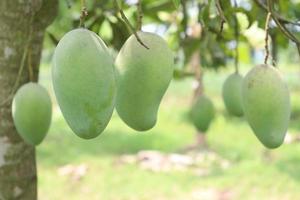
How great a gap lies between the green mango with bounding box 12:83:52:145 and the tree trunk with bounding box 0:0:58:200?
8cm

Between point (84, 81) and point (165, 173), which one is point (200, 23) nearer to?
point (84, 81)

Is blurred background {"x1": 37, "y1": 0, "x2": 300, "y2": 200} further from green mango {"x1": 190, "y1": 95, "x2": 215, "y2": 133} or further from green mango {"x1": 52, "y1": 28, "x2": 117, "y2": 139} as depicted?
green mango {"x1": 52, "y1": 28, "x2": 117, "y2": 139}

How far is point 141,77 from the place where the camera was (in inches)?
26.0

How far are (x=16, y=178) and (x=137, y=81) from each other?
0.47 m

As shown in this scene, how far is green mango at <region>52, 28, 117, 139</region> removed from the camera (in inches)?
23.0

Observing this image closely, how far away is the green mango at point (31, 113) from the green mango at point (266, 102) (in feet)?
1.13

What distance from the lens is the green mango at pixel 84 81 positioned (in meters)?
0.58

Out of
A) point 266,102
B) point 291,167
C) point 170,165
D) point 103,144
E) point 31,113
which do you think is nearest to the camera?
point 266,102

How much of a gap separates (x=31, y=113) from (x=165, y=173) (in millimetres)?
3370

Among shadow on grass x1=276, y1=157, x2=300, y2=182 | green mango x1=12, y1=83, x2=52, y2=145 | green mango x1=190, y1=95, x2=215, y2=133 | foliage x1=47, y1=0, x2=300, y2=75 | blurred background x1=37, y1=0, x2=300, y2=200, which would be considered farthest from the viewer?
shadow on grass x1=276, y1=157, x2=300, y2=182

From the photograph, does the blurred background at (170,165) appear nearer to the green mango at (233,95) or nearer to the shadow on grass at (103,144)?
the shadow on grass at (103,144)

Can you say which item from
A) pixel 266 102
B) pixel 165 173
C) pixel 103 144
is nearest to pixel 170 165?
pixel 165 173

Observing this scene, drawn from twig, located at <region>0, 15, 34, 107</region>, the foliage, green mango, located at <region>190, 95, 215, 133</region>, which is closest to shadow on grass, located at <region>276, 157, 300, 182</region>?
the foliage

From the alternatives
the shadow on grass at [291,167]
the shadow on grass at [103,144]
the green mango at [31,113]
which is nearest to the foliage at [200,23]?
the green mango at [31,113]
